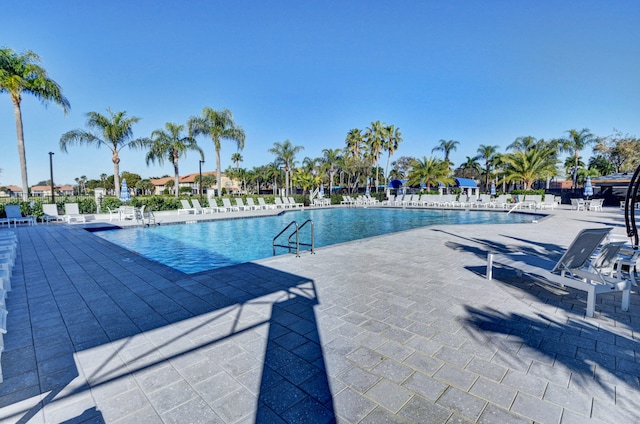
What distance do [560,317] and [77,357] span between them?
4594mm

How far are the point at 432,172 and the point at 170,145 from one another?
24332 mm

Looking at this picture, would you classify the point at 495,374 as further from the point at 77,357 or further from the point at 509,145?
the point at 509,145

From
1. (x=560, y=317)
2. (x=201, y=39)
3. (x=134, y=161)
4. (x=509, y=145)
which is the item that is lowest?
(x=560, y=317)

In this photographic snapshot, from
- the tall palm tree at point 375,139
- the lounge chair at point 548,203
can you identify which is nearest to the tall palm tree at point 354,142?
the tall palm tree at point 375,139

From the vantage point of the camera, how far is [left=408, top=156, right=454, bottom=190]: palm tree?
1164 inches

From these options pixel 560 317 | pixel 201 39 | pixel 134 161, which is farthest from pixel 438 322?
pixel 134 161

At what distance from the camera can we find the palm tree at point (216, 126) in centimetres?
2381

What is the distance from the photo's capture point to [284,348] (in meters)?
2.52

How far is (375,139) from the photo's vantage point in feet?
114

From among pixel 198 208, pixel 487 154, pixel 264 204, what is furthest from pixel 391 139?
pixel 198 208

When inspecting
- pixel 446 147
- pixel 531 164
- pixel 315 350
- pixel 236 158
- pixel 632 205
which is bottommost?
pixel 315 350

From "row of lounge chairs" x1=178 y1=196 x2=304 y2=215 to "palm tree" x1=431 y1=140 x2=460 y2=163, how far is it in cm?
2408

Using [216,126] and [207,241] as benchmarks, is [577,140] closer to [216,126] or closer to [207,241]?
[216,126]

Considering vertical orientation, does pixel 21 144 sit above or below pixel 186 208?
above
